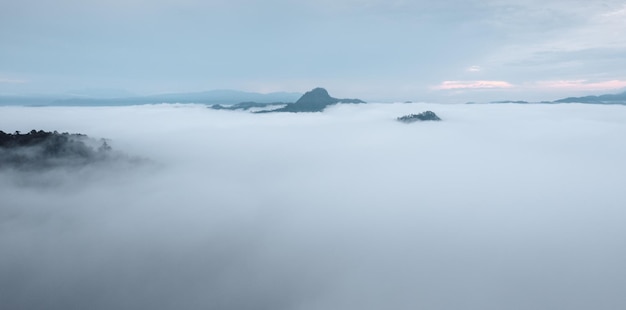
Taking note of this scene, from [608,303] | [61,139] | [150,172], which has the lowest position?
[608,303]

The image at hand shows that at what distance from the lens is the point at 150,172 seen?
145375mm

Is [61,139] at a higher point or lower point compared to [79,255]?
higher

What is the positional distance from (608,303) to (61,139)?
164m

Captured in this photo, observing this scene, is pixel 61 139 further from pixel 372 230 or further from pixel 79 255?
pixel 372 230

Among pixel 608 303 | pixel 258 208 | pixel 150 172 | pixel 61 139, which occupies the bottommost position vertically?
pixel 608 303

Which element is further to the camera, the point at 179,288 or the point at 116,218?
the point at 116,218

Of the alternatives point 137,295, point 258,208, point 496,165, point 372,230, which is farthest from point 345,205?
point 496,165

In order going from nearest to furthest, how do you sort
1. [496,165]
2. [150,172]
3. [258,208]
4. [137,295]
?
[137,295]
[258,208]
[150,172]
[496,165]

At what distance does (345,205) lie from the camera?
14838 centimetres

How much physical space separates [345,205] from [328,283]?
6261cm

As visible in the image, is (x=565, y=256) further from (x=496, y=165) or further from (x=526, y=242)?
(x=496, y=165)

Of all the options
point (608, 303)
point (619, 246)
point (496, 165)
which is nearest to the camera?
point (608, 303)

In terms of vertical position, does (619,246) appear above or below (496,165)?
below

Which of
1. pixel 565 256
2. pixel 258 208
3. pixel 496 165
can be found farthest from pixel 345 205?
pixel 496 165
